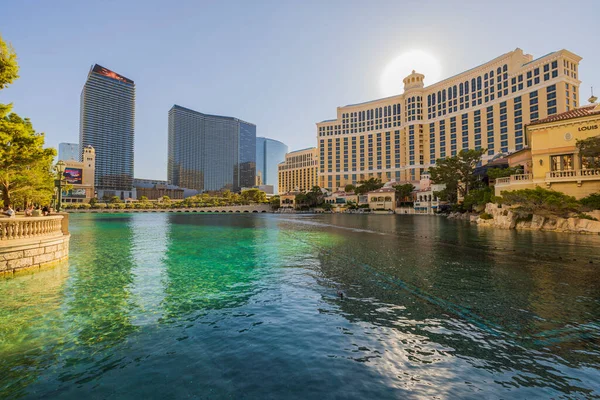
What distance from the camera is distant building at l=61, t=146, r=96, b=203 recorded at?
14725 cm

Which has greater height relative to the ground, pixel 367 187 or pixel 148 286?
pixel 367 187

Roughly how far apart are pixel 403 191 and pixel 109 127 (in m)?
186

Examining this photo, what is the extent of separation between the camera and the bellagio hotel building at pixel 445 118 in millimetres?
90812

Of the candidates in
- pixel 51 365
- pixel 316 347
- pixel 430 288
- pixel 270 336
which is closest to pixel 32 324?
pixel 51 365

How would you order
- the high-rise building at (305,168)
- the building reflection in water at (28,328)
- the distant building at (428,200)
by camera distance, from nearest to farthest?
the building reflection in water at (28,328) → the distant building at (428,200) → the high-rise building at (305,168)

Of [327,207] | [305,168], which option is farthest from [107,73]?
[327,207]

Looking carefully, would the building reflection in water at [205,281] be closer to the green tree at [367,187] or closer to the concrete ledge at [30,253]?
the concrete ledge at [30,253]

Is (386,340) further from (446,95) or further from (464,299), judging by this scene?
(446,95)

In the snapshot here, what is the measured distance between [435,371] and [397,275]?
24.8ft

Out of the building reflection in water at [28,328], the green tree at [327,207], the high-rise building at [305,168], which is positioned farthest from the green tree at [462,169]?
the high-rise building at [305,168]

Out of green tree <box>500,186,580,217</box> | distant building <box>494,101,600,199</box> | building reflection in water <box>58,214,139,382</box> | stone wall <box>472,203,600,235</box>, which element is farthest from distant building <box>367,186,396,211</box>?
building reflection in water <box>58,214,139,382</box>

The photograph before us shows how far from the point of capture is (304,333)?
6809 millimetres

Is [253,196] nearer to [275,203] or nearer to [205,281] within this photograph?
[275,203]

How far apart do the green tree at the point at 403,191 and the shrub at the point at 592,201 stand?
72.3 meters
